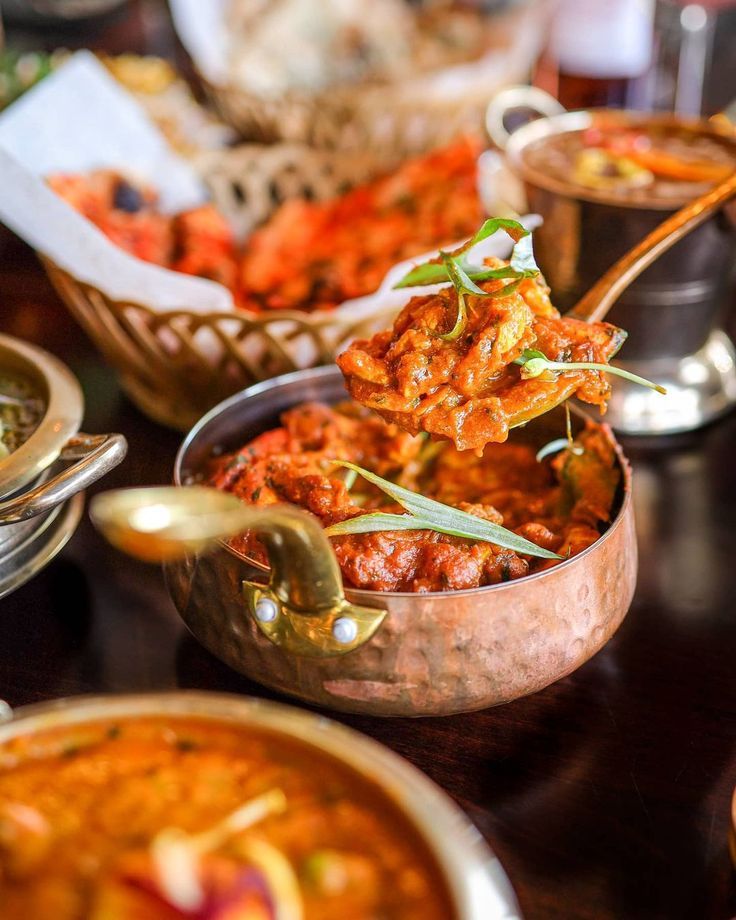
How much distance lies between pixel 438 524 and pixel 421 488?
0.23m

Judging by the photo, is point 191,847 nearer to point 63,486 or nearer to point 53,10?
point 63,486

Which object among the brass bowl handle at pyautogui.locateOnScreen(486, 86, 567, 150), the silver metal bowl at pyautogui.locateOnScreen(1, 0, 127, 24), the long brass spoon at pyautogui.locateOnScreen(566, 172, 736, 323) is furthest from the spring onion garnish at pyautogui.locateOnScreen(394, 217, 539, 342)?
the silver metal bowl at pyautogui.locateOnScreen(1, 0, 127, 24)

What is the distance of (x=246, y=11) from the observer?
310 centimetres

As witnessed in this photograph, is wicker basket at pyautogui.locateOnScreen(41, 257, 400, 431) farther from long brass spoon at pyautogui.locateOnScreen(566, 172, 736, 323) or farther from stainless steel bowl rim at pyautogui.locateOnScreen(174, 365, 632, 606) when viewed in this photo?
long brass spoon at pyautogui.locateOnScreen(566, 172, 736, 323)

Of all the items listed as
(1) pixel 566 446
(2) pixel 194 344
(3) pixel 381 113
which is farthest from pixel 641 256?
(3) pixel 381 113

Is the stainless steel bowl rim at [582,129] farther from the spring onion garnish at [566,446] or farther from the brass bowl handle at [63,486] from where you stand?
the brass bowl handle at [63,486]

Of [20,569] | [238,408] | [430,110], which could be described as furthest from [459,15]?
[20,569]

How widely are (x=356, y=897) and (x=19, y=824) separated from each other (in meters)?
0.21

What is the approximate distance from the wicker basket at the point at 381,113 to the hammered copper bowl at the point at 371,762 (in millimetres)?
1893

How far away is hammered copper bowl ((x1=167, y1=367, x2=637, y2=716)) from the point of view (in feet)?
2.83

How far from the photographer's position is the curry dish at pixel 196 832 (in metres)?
0.56

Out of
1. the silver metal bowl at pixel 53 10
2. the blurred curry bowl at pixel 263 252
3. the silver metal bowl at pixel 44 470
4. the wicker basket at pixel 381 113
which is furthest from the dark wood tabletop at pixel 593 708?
the silver metal bowl at pixel 53 10

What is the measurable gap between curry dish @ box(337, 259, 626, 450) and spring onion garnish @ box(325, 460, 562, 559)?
0.21 feet

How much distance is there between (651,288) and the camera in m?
1.48
